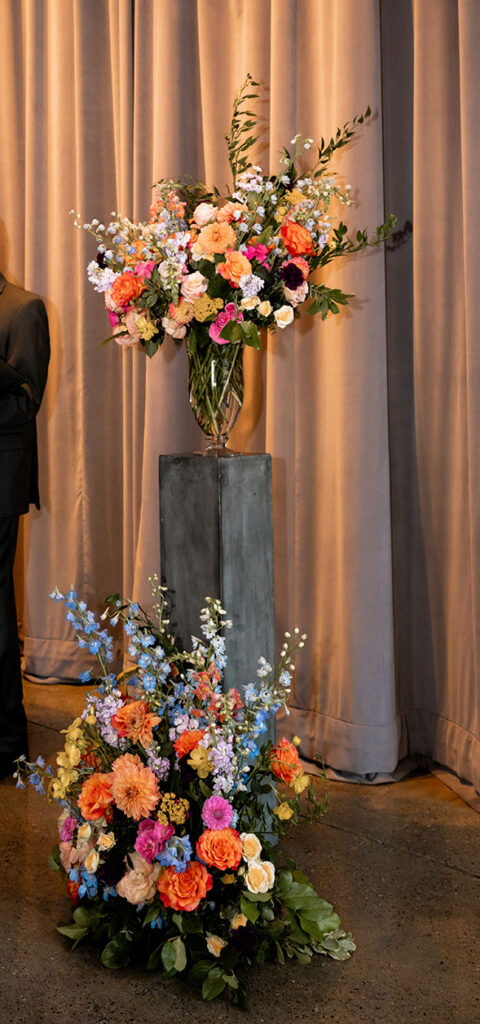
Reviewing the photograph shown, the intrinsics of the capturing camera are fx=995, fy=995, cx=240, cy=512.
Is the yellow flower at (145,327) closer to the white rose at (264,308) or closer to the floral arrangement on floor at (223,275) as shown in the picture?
the floral arrangement on floor at (223,275)

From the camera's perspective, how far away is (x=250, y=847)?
187 cm

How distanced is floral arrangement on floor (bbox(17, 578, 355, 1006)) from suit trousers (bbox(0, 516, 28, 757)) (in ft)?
2.22

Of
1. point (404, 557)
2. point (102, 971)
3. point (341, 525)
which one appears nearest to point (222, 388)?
point (341, 525)

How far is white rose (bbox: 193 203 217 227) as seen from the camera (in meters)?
2.01

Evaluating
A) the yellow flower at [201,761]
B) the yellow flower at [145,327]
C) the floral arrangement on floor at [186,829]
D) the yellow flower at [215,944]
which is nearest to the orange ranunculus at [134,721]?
the floral arrangement on floor at [186,829]

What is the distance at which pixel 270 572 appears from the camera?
2203 mm

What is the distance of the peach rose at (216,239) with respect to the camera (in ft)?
6.39

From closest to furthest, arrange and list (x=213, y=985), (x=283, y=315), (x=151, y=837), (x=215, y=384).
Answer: (x=213, y=985)
(x=151, y=837)
(x=283, y=315)
(x=215, y=384)

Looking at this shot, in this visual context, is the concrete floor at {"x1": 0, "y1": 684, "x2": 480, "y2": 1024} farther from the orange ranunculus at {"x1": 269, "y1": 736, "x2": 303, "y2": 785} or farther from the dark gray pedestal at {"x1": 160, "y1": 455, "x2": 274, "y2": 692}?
the dark gray pedestal at {"x1": 160, "y1": 455, "x2": 274, "y2": 692}

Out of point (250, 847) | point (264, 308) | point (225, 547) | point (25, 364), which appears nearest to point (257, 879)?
point (250, 847)

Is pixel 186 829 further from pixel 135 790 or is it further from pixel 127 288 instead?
pixel 127 288

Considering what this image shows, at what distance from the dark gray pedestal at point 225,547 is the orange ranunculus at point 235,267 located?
0.38 meters

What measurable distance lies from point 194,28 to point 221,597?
2.04 metres

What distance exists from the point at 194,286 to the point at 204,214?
171 millimetres
